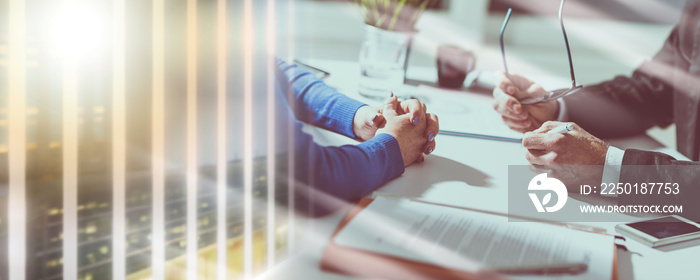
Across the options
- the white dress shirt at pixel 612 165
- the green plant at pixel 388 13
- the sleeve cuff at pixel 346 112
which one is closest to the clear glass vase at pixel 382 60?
the green plant at pixel 388 13

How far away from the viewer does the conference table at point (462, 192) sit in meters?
0.52

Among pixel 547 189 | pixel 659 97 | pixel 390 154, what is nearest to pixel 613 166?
pixel 547 189

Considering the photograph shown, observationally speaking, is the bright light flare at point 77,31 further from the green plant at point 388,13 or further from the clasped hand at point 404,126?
the green plant at point 388,13

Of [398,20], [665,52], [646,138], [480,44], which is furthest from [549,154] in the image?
[480,44]

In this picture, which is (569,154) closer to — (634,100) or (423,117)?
(423,117)

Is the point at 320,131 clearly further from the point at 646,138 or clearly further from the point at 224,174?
the point at 646,138

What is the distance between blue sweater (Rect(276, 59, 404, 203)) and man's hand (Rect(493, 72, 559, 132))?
13.4 inches

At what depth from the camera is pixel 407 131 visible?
749mm

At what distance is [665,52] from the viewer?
4.17 feet

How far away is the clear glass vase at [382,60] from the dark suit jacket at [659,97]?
1.19 ft

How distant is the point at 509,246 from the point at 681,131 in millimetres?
913

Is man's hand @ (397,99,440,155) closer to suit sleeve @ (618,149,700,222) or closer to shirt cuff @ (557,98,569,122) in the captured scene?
suit sleeve @ (618,149,700,222)

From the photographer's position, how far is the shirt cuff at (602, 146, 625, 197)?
2.36 feet

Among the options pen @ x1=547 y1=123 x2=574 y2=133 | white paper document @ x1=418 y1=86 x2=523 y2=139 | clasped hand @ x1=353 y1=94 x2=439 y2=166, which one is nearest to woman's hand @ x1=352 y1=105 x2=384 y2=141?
clasped hand @ x1=353 y1=94 x2=439 y2=166
